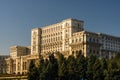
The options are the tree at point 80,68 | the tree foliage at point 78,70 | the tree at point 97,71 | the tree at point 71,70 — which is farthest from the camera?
the tree at point 80,68

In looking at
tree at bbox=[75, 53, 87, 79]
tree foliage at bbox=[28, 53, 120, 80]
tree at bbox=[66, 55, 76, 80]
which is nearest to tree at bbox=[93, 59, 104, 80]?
tree foliage at bbox=[28, 53, 120, 80]

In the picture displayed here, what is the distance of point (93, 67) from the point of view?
91.1m

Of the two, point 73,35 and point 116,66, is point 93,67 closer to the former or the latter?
point 116,66

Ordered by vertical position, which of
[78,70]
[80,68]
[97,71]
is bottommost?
[97,71]

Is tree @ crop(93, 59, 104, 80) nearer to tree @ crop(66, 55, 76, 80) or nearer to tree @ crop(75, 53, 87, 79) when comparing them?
tree @ crop(75, 53, 87, 79)

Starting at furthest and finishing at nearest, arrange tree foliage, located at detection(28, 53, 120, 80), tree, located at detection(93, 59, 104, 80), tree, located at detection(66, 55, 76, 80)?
tree, located at detection(66, 55, 76, 80) < tree foliage, located at detection(28, 53, 120, 80) < tree, located at detection(93, 59, 104, 80)

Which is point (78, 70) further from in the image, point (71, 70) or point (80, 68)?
point (71, 70)

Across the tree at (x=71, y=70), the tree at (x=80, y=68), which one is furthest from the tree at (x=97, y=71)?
the tree at (x=71, y=70)

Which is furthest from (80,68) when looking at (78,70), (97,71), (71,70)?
(97,71)

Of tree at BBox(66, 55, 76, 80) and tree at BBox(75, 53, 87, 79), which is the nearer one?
tree at BBox(66, 55, 76, 80)

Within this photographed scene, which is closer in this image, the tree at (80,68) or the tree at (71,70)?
the tree at (71,70)

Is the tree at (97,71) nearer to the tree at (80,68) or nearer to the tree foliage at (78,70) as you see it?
the tree foliage at (78,70)

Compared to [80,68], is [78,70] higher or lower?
lower

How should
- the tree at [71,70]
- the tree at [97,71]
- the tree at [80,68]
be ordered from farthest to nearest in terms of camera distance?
the tree at [80,68], the tree at [71,70], the tree at [97,71]
